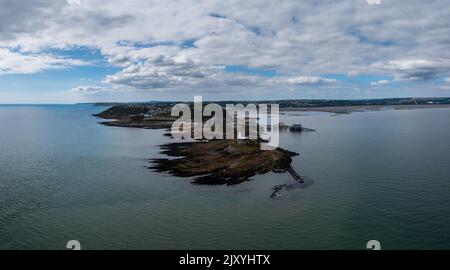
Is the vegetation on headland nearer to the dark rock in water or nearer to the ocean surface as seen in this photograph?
the ocean surface

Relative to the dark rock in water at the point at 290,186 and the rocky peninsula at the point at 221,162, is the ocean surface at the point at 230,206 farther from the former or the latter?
the rocky peninsula at the point at 221,162

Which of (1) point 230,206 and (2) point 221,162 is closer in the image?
(1) point 230,206

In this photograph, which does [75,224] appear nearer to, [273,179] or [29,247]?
[29,247]

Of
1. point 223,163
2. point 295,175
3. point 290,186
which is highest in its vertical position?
point 223,163

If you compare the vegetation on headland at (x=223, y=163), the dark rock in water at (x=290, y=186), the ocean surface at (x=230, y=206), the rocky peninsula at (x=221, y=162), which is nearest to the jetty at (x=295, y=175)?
the rocky peninsula at (x=221, y=162)

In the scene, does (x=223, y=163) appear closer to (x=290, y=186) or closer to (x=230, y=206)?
(x=290, y=186)

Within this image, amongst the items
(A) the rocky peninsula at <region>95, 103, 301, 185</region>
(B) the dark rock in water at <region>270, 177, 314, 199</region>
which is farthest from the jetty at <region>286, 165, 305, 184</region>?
(B) the dark rock in water at <region>270, 177, 314, 199</region>

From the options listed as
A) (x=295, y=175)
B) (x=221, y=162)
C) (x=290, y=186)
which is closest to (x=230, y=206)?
(x=290, y=186)

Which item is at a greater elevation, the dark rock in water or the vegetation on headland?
the vegetation on headland
